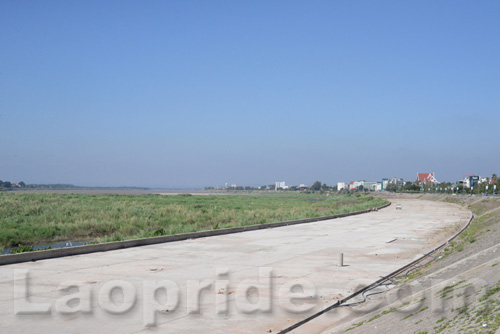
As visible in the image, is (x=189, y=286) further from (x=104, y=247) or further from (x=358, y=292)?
(x=104, y=247)

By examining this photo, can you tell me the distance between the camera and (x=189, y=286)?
1237 centimetres

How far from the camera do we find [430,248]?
21453 millimetres

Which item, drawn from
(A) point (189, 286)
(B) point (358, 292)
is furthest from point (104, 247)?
(B) point (358, 292)

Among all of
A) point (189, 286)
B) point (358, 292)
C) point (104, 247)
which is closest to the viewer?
point (358, 292)

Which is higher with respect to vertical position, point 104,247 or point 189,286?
point 104,247

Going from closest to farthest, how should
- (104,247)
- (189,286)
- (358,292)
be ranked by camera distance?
(358,292)
(189,286)
(104,247)

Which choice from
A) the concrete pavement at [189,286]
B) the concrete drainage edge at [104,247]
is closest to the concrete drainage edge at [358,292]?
the concrete pavement at [189,286]

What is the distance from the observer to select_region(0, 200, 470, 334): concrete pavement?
9.03 metres

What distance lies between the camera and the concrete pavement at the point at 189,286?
903cm

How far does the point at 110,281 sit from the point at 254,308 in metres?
4.56

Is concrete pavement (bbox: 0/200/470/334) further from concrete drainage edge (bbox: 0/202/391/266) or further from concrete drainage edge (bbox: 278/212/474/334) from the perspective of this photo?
concrete drainage edge (bbox: 0/202/391/266)

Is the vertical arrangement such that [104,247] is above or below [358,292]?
above

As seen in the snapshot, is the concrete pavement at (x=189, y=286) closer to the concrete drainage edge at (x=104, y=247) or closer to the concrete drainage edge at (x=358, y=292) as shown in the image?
the concrete drainage edge at (x=358, y=292)

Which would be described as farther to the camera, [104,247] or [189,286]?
[104,247]
